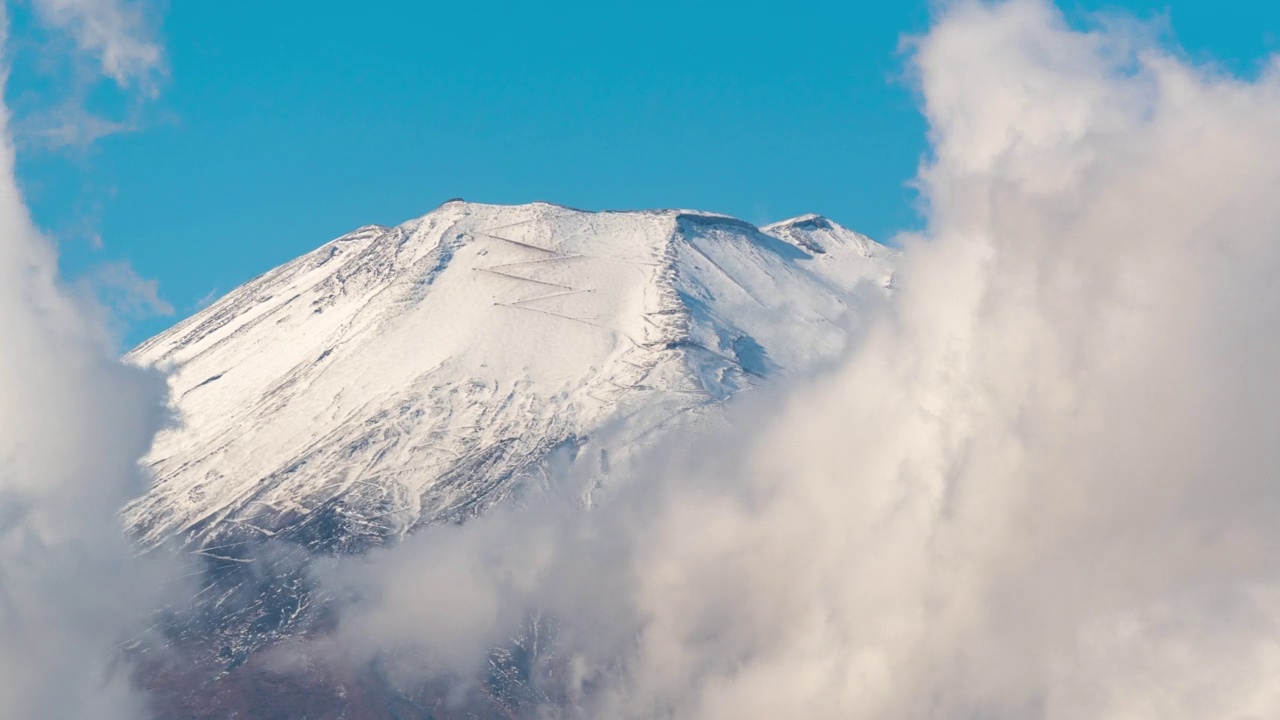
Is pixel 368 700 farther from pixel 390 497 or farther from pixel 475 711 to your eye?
pixel 390 497

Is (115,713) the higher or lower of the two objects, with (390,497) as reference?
lower

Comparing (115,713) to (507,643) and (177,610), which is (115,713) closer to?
(177,610)

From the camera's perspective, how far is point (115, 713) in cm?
16238

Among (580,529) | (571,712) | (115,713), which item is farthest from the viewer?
(580,529)

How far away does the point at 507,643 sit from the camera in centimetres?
18275

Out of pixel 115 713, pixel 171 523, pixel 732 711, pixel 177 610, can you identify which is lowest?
pixel 732 711

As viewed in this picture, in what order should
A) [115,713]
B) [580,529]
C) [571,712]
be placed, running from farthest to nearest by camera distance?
[580,529]
[571,712]
[115,713]

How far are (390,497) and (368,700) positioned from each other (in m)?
31.5

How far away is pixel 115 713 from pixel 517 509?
49.5 metres

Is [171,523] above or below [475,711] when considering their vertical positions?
above

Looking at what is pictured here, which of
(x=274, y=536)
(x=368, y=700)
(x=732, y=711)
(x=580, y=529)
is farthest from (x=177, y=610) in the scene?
(x=732, y=711)

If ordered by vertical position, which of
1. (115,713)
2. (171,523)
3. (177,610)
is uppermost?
(171,523)

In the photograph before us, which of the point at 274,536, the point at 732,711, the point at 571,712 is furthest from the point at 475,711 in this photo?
the point at 274,536

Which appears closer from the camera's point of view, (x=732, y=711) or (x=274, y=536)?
(x=732, y=711)
